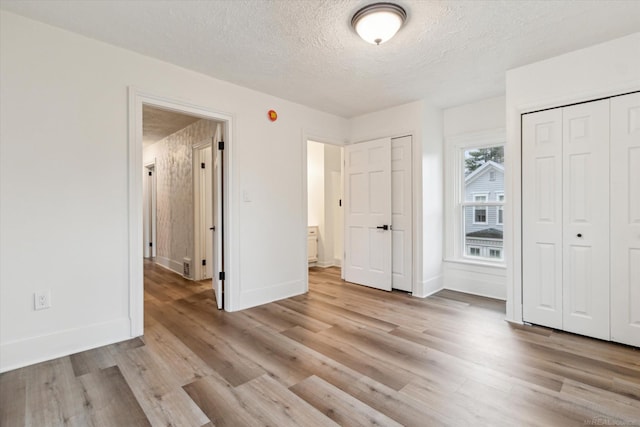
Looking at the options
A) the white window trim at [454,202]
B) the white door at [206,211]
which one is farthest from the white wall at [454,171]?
the white door at [206,211]

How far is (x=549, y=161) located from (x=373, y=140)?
2132 millimetres

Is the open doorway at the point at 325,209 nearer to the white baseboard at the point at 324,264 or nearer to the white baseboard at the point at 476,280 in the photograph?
the white baseboard at the point at 324,264

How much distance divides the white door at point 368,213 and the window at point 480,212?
1162 millimetres

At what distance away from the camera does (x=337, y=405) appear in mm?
1770

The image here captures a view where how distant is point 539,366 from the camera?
2.19 metres

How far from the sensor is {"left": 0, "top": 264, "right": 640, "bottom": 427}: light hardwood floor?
5.53 feet

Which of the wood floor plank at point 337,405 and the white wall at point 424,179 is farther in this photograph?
the white wall at point 424,179

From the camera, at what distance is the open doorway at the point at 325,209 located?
5945 millimetres

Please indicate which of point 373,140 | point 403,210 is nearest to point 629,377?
point 403,210

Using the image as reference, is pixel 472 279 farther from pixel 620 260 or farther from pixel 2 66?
pixel 2 66

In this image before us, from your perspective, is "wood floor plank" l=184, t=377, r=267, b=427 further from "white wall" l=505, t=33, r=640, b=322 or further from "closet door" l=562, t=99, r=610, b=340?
"closet door" l=562, t=99, r=610, b=340

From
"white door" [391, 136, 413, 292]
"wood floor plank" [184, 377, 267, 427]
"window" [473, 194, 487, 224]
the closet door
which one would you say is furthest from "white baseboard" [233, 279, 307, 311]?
the closet door

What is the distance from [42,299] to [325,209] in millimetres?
4310

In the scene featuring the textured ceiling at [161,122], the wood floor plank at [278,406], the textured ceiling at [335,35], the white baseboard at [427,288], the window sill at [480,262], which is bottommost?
the wood floor plank at [278,406]
